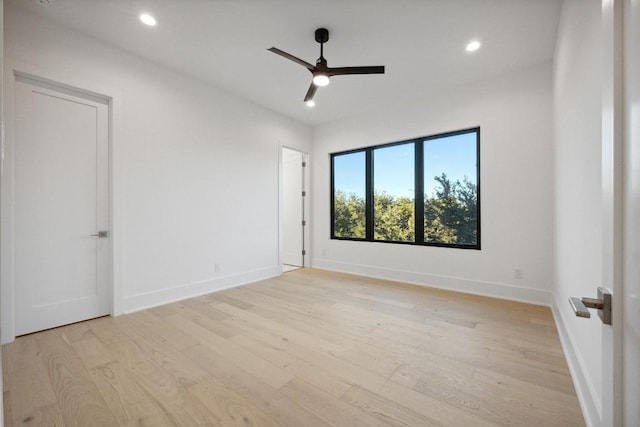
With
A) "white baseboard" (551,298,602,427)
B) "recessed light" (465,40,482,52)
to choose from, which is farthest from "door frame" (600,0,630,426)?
"recessed light" (465,40,482,52)

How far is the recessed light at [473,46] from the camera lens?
2.75 metres

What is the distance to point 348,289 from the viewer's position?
12.6 feet

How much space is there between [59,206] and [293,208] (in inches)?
147

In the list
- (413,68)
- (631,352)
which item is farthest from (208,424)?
(413,68)

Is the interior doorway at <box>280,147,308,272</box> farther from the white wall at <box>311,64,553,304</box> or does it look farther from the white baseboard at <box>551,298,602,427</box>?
the white baseboard at <box>551,298,602,427</box>

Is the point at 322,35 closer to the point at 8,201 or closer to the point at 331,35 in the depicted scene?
the point at 331,35

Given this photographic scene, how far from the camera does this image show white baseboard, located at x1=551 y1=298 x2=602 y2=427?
1300mm

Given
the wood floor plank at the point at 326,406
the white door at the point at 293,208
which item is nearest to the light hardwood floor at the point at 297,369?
the wood floor plank at the point at 326,406

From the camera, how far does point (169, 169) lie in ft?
10.8

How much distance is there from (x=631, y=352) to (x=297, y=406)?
1502 mm

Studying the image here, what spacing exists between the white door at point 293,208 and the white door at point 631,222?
5.02m

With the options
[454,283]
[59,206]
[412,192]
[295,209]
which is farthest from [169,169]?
[454,283]

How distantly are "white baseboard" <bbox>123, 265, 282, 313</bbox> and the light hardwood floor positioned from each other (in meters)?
0.20

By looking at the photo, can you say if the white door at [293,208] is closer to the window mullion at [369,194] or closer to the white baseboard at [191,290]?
the white baseboard at [191,290]
